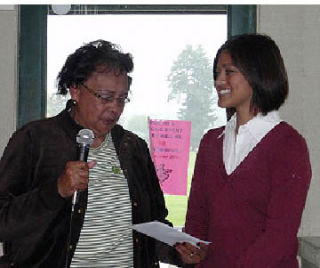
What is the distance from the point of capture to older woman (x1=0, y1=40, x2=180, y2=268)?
5.62ft

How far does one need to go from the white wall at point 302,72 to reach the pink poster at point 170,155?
0.56 meters

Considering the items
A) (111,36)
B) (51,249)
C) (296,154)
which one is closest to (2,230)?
(51,249)

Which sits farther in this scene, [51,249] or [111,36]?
[111,36]

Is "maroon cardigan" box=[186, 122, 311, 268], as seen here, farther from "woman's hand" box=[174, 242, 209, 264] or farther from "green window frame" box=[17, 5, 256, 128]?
"green window frame" box=[17, 5, 256, 128]

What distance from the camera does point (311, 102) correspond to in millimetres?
Result: 2604

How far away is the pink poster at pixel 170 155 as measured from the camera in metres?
2.72

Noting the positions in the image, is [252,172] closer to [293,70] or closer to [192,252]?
[192,252]

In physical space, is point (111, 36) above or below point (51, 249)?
above

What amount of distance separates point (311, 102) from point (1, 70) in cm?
160

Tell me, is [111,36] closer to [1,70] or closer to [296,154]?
[1,70]

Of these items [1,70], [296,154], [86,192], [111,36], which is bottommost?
[86,192]

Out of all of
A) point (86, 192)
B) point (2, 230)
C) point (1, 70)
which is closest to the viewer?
point (2, 230)

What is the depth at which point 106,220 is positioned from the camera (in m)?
1.81

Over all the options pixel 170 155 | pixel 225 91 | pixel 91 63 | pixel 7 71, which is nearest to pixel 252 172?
pixel 225 91
